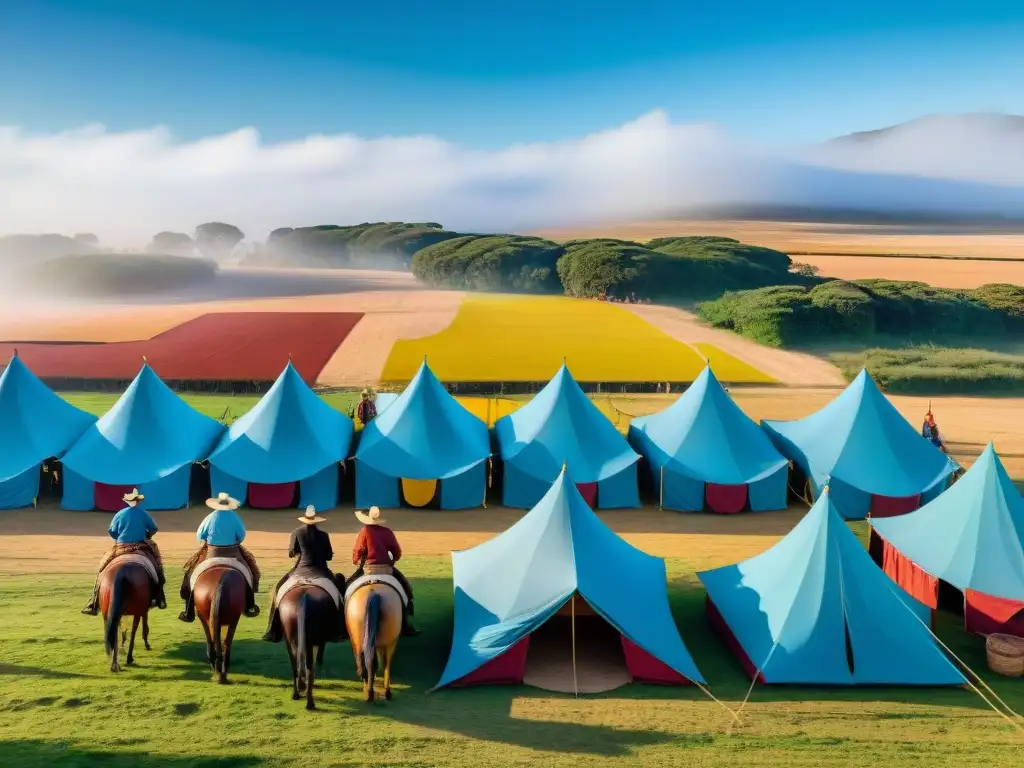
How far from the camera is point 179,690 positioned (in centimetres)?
998

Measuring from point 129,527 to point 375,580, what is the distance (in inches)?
125

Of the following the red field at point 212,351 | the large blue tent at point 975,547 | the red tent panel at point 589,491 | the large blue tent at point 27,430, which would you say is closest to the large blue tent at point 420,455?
the red tent panel at point 589,491

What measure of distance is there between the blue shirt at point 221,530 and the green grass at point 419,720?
62.2 inches

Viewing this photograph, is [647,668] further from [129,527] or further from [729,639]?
[129,527]

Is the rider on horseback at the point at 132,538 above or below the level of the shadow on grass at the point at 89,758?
above

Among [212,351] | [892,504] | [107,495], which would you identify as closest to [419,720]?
[107,495]

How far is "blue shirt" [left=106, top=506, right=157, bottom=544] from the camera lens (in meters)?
10.7

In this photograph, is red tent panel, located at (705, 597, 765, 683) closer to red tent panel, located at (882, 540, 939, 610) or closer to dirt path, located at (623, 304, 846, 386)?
red tent panel, located at (882, 540, 939, 610)

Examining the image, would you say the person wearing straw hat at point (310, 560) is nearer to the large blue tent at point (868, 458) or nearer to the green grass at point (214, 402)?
the large blue tent at point (868, 458)

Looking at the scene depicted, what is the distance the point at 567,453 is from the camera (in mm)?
19266

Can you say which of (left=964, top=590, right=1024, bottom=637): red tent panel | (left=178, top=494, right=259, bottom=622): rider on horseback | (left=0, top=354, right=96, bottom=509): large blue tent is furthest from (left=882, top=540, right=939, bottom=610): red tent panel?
(left=0, top=354, right=96, bottom=509): large blue tent

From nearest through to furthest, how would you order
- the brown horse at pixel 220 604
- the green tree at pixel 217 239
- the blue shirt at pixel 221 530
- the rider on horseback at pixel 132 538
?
the brown horse at pixel 220 604
the blue shirt at pixel 221 530
the rider on horseback at pixel 132 538
the green tree at pixel 217 239

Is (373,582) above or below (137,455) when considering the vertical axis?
above

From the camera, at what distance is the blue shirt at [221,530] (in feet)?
34.0
